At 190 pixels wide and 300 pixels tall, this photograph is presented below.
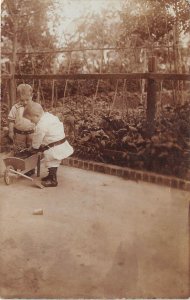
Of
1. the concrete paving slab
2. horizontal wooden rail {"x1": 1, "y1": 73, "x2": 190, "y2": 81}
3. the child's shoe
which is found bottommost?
the concrete paving slab

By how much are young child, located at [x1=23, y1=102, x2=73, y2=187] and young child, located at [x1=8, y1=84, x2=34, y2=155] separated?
18 cm

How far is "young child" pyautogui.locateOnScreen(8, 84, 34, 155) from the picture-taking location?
3.93 m

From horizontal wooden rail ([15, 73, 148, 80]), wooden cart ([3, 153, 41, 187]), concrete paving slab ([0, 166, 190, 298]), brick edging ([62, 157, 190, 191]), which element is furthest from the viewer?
horizontal wooden rail ([15, 73, 148, 80])

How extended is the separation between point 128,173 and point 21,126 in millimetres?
1191

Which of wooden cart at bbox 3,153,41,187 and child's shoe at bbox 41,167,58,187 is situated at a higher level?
wooden cart at bbox 3,153,41,187

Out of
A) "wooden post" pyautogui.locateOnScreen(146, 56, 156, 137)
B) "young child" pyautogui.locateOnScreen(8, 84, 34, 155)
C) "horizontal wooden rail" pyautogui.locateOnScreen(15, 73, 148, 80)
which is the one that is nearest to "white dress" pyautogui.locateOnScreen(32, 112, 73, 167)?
"young child" pyautogui.locateOnScreen(8, 84, 34, 155)

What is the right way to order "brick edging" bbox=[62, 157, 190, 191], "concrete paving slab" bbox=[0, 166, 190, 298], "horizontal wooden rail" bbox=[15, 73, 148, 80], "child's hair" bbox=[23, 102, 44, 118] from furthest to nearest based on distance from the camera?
"horizontal wooden rail" bbox=[15, 73, 148, 80] < "child's hair" bbox=[23, 102, 44, 118] < "brick edging" bbox=[62, 157, 190, 191] < "concrete paving slab" bbox=[0, 166, 190, 298]

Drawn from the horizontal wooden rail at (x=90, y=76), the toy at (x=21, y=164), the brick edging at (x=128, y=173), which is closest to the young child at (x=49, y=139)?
the toy at (x=21, y=164)

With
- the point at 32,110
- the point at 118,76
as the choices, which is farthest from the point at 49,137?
the point at 118,76

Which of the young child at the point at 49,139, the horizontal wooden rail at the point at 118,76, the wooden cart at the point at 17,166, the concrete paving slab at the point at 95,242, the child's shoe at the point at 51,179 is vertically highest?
the horizontal wooden rail at the point at 118,76

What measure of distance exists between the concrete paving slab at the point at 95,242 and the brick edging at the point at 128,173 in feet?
0.31

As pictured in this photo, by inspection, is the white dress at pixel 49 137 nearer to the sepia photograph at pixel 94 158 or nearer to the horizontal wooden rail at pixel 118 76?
the sepia photograph at pixel 94 158

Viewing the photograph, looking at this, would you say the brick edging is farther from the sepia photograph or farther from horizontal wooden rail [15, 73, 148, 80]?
horizontal wooden rail [15, 73, 148, 80]

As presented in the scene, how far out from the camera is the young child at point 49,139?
3.66 metres
